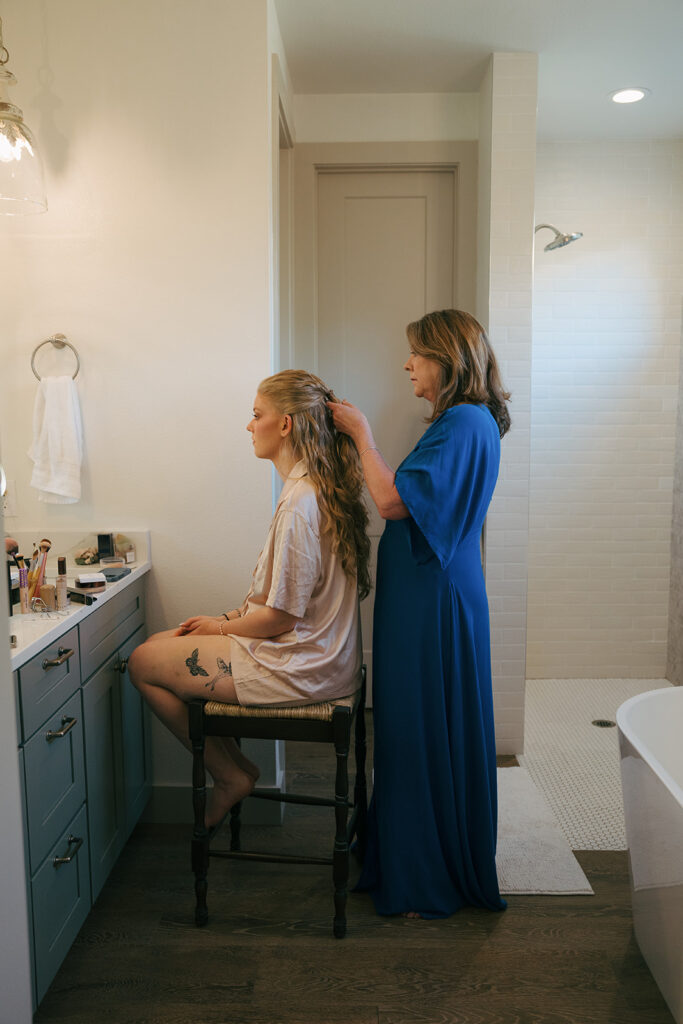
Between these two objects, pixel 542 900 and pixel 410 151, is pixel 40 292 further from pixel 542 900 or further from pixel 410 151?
pixel 542 900

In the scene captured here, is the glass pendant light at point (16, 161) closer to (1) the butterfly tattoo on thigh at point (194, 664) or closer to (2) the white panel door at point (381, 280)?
(1) the butterfly tattoo on thigh at point (194, 664)

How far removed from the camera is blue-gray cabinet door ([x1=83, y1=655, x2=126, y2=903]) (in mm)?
2018

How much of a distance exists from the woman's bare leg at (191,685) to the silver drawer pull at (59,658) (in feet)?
0.88

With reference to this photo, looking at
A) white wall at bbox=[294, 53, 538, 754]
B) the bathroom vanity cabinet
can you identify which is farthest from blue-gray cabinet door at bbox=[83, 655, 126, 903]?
white wall at bbox=[294, 53, 538, 754]

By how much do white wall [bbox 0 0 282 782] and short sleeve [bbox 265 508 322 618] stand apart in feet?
1.86

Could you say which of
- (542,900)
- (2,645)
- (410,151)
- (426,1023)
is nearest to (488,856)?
(542,900)

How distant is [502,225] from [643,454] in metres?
1.55

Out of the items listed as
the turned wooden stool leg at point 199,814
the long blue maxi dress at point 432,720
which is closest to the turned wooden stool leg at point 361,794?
the long blue maxi dress at point 432,720

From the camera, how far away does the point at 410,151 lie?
11.4 feet

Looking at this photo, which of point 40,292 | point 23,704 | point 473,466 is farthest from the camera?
point 40,292

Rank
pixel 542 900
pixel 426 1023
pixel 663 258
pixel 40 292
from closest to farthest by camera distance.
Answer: pixel 426 1023 < pixel 542 900 < pixel 40 292 < pixel 663 258

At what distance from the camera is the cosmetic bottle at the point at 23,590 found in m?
1.92

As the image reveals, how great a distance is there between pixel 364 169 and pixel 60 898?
3045 millimetres

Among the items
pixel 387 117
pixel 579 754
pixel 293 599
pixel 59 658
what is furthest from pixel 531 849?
pixel 387 117
